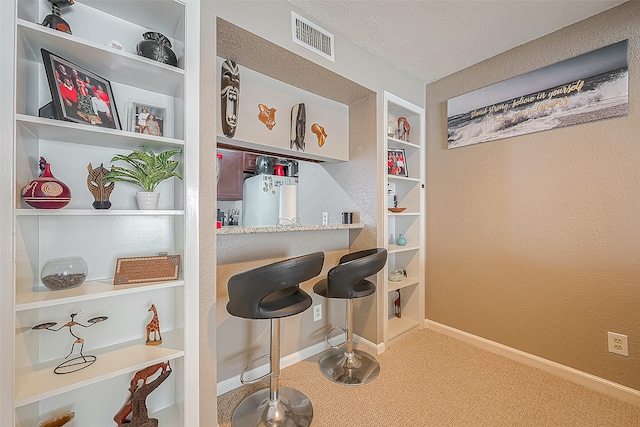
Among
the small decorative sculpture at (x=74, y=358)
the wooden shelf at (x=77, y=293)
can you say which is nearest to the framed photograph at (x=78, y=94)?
the wooden shelf at (x=77, y=293)

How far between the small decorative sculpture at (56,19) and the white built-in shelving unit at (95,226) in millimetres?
64

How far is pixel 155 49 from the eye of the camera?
1.17 meters

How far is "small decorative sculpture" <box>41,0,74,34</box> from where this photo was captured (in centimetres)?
100

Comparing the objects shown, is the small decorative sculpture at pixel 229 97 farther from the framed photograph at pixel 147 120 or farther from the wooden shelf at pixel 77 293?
the wooden shelf at pixel 77 293

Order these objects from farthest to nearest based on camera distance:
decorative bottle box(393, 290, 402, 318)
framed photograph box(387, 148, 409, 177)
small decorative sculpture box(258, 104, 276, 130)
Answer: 1. decorative bottle box(393, 290, 402, 318)
2. framed photograph box(387, 148, 409, 177)
3. small decorative sculpture box(258, 104, 276, 130)

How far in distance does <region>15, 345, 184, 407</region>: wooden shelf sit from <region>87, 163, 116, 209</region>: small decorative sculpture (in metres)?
0.67

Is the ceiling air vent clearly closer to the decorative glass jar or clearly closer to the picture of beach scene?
the picture of beach scene

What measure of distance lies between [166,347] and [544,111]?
2859 mm

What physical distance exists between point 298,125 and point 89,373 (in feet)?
5.92

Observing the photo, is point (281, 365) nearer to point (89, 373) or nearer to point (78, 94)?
point (89, 373)

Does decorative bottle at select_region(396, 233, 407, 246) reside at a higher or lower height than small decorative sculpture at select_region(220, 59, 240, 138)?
lower

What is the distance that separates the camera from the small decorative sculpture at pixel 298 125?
6.46 ft

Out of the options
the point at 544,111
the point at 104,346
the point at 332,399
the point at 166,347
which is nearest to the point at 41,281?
the point at 104,346

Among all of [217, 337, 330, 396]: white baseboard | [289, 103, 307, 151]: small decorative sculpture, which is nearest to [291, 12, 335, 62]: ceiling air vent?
[289, 103, 307, 151]: small decorative sculpture
